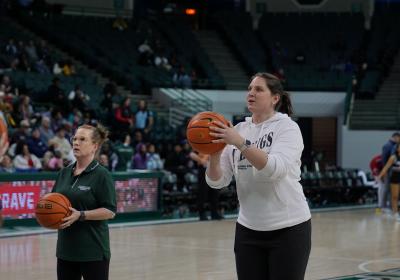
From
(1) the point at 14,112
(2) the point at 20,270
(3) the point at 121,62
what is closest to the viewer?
(2) the point at 20,270

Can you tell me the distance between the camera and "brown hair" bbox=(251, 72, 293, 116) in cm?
596

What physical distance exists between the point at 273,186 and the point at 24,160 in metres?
12.8

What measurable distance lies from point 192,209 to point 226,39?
16.9m

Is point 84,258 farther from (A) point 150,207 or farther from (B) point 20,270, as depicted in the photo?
(A) point 150,207

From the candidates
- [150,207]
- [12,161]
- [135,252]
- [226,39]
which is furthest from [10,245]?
[226,39]

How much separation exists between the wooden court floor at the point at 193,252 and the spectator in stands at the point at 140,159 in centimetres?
254

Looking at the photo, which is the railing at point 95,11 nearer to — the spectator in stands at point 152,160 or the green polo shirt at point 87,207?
the spectator in stands at point 152,160

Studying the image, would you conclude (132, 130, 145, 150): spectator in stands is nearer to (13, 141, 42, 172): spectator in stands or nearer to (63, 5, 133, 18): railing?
(13, 141, 42, 172): spectator in stands

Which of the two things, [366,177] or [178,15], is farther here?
[178,15]

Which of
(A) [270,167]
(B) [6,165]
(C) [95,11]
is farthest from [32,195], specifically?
(C) [95,11]

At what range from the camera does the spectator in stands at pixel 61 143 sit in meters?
19.5

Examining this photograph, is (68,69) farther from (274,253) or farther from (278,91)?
(274,253)

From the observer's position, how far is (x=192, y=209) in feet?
70.0

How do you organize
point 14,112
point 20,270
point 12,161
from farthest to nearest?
point 14,112 < point 12,161 < point 20,270
